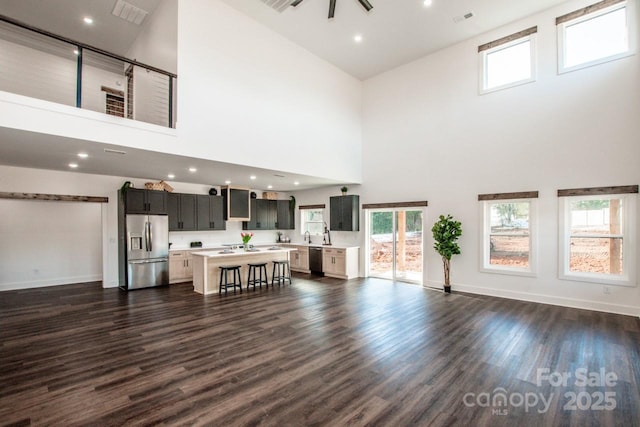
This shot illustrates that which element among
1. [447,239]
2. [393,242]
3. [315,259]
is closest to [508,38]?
[447,239]

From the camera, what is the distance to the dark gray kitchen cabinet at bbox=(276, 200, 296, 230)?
1028 cm

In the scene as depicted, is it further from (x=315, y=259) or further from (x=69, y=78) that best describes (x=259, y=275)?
(x=69, y=78)

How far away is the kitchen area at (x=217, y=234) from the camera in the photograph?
23.0 feet

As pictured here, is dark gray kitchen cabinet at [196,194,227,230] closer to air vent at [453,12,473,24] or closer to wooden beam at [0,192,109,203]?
wooden beam at [0,192,109,203]

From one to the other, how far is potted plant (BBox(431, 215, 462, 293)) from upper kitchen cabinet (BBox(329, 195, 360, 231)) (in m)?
2.33

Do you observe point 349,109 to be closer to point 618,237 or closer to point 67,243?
point 618,237

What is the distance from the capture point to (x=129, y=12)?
240 inches

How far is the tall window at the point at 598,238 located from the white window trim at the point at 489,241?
1.36ft

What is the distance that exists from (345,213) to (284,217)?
8.61 ft

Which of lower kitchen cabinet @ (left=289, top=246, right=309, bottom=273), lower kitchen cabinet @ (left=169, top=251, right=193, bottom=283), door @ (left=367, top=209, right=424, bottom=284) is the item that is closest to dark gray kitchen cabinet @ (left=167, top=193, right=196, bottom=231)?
lower kitchen cabinet @ (left=169, top=251, right=193, bottom=283)

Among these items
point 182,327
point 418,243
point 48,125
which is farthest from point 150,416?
point 418,243

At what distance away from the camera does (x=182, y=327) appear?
4426mm

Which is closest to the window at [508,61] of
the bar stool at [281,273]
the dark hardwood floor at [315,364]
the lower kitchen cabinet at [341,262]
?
the dark hardwood floor at [315,364]

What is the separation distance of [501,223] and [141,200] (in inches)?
325
